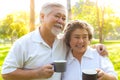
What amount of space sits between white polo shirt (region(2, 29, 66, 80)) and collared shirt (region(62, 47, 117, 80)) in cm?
9

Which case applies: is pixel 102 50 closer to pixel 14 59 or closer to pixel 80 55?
pixel 80 55

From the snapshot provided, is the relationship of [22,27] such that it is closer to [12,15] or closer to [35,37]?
[12,15]

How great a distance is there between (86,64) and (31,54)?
47 cm

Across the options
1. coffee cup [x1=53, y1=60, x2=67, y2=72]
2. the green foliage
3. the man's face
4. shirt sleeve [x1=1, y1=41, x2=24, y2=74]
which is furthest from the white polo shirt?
the green foliage

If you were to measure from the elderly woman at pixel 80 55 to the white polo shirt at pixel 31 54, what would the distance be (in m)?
0.10

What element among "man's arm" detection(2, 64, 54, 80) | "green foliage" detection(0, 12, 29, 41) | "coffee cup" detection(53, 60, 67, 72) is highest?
"coffee cup" detection(53, 60, 67, 72)

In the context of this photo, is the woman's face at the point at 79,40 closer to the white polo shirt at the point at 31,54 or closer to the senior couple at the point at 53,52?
the senior couple at the point at 53,52


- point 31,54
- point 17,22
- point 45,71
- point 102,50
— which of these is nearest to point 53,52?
point 31,54

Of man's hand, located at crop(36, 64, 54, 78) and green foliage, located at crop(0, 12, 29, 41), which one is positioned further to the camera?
green foliage, located at crop(0, 12, 29, 41)

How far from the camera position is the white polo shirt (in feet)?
7.75

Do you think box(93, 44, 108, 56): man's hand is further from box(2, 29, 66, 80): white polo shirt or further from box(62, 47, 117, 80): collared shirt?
box(2, 29, 66, 80): white polo shirt

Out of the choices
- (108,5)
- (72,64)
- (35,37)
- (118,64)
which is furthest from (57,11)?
(108,5)

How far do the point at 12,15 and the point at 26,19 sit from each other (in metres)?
1.11

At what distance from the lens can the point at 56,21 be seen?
2.37 meters
